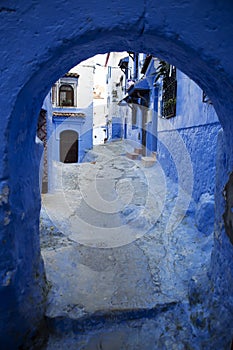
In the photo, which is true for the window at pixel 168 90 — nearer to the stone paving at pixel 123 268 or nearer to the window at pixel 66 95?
the stone paving at pixel 123 268

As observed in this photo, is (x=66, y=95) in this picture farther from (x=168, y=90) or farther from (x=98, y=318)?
(x=98, y=318)

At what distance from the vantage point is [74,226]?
548cm

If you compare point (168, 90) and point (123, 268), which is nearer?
point (123, 268)

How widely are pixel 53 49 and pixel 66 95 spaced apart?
2003 centimetres

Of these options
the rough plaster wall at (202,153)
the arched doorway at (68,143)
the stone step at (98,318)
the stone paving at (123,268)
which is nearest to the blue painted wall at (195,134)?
the rough plaster wall at (202,153)

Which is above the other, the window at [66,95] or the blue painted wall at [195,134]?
the window at [66,95]

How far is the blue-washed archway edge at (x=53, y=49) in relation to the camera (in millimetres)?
1686

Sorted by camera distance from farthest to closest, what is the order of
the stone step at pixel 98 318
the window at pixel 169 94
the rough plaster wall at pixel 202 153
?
the window at pixel 169 94 < the rough plaster wall at pixel 202 153 < the stone step at pixel 98 318

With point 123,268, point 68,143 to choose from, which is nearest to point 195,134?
point 123,268

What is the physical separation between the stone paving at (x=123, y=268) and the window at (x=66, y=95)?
47.8 feet

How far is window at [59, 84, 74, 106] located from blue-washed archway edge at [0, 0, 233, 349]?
19.3 meters

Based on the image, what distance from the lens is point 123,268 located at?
3773 millimetres

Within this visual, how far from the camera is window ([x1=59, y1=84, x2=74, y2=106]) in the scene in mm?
20641

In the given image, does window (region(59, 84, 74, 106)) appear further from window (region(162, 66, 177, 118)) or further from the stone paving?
the stone paving
